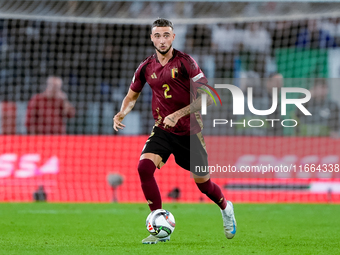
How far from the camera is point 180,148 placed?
6.04 metres

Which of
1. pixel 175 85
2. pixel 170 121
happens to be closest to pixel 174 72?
pixel 175 85

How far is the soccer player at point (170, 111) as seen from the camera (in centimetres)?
582

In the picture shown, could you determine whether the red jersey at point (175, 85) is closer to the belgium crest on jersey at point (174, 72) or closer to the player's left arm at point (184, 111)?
the belgium crest on jersey at point (174, 72)

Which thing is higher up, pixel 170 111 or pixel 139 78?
pixel 139 78

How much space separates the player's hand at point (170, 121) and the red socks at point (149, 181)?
441 mm

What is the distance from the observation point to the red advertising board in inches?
450

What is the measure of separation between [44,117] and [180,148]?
7.59 meters

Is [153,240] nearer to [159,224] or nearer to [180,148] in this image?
[159,224]

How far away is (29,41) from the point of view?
1542 cm

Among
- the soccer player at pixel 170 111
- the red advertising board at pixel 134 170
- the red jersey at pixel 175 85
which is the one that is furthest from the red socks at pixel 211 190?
the red advertising board at pixel 134 170

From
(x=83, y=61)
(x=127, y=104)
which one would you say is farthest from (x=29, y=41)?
(x=127, y=104)

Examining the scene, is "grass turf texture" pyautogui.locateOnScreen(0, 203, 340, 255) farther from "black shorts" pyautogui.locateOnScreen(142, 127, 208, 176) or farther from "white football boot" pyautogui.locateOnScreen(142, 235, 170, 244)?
"black shorts" pyautogui.locateOnScreen(142, 127, 208, 176)

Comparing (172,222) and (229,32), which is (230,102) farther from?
(172,222)

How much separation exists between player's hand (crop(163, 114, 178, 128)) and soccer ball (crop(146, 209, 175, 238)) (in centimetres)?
87
